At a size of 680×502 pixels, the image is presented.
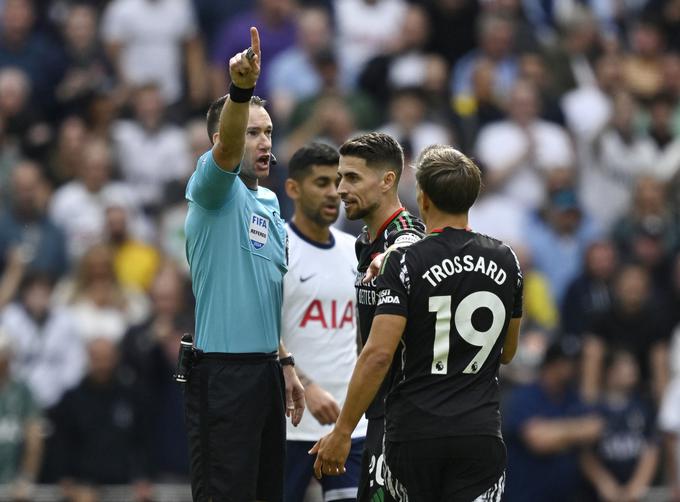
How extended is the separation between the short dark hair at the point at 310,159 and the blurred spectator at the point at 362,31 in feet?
24.7

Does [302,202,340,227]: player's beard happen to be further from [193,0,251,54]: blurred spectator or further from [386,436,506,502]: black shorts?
[193,0,251,54]: blurred spectator

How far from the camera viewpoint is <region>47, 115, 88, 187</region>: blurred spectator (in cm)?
1485

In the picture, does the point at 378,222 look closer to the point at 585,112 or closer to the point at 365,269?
the point at 365,269

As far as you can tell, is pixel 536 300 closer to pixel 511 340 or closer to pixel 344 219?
pixel 344 219

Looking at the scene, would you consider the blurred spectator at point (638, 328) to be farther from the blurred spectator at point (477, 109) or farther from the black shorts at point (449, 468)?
the black shorts at point (449, 468)

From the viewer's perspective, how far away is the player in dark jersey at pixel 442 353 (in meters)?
6.82

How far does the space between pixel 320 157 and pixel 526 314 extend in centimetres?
565

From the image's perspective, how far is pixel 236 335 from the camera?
24.3 ft

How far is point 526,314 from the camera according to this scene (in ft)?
46.8

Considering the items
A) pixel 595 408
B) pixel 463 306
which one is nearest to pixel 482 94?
pixel 595 408

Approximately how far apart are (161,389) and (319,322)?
445 cm

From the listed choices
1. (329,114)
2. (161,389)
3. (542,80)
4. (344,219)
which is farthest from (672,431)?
(542,80)

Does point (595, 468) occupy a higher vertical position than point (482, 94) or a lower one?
lower

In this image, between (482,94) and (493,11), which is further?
(493,11)
